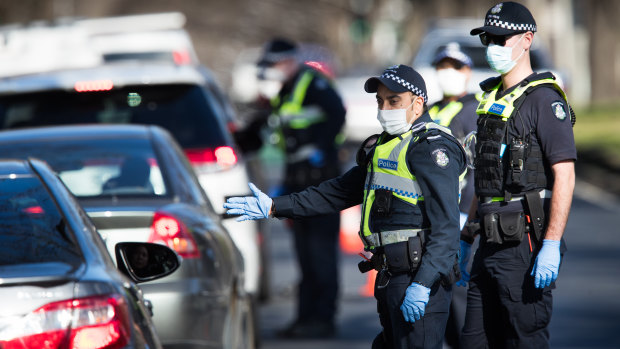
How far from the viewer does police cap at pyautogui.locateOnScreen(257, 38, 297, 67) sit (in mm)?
9719

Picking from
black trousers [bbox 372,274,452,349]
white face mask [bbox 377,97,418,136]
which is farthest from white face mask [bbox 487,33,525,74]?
black trousers [bbox 372,274,452,349]

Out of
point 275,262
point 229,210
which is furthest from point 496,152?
point 275,262

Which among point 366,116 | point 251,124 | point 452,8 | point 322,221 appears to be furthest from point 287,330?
point 452,8

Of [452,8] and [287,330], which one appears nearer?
[287,330]

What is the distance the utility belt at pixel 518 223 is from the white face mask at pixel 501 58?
57 cm

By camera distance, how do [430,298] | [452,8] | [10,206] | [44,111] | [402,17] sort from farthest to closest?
1. [402,17]
2. [452,8]
3. [44,111]
4. [430,298]
5. [10,206]

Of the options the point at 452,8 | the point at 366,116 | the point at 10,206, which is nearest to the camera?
the point at 10,206

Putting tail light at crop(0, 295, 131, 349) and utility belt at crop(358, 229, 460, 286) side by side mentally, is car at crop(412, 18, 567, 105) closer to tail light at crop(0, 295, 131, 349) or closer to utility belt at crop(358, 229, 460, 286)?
utility belt at crop(358, 229, 460, 286)

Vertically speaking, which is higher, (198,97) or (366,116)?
(198,97)

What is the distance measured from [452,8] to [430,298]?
56.5 m

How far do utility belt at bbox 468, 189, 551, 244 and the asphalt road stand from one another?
3.11 m

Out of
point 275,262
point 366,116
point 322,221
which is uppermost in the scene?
point 322,221

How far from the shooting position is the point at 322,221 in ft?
31.2

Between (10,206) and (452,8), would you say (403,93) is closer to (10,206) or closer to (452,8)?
(10,206)
